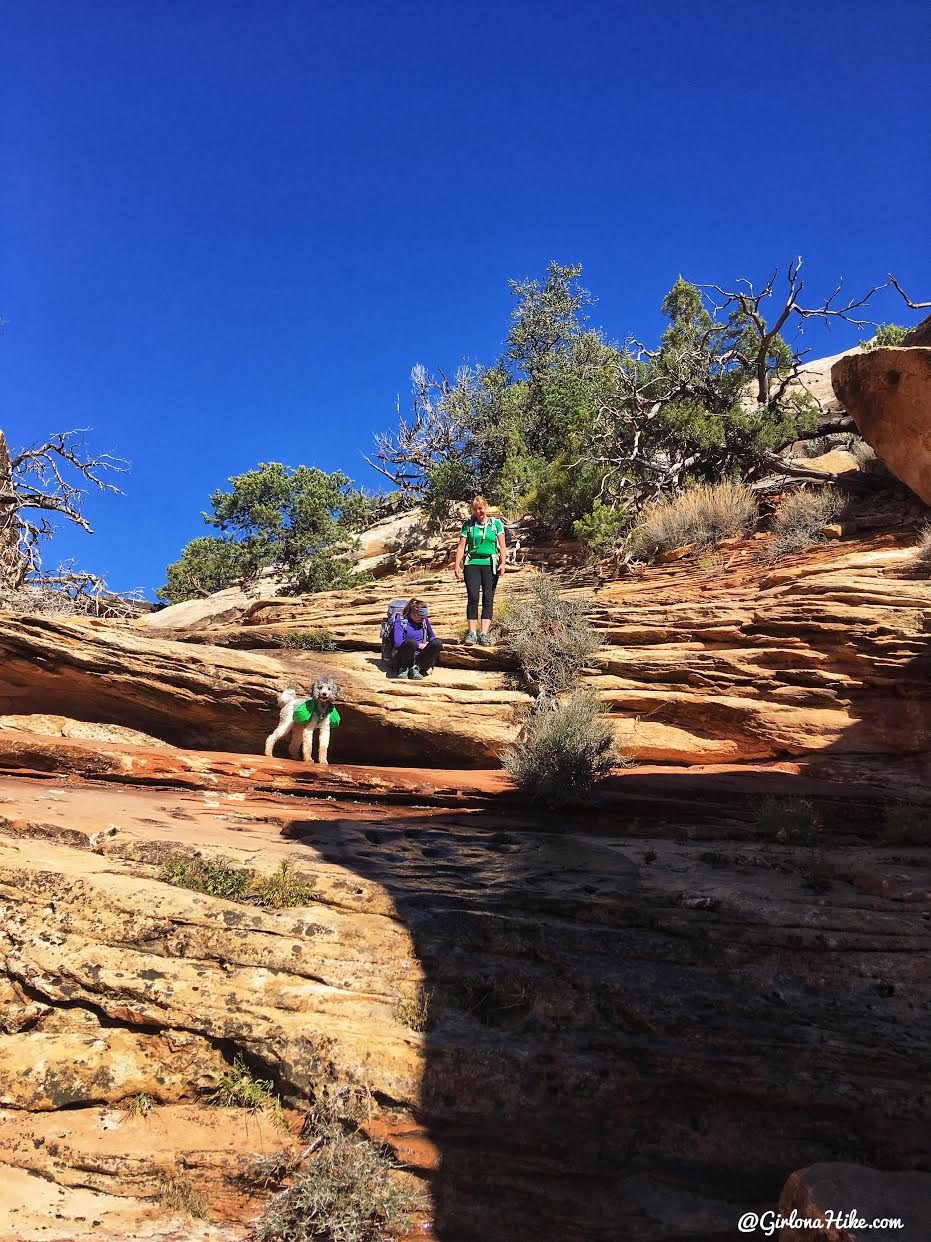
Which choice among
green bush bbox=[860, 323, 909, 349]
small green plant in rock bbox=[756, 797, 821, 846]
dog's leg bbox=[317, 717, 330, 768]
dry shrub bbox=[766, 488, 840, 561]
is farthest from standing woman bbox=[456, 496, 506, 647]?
green bush bbox=[860, 323, 909, 349]

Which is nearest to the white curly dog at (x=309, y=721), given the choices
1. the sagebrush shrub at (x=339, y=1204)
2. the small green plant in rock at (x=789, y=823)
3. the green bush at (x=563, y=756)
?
the green bush at (x=563, y=756)

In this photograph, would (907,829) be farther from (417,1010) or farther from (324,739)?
(324,739)

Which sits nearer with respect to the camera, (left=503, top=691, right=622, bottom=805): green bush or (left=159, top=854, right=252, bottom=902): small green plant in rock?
(left=159, top=854, right=252, bottom=902): small green plant in rock

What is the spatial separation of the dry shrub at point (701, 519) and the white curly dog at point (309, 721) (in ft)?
24.2

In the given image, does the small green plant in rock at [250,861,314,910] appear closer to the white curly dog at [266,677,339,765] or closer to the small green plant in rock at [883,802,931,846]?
the white curly dog at [266,677,339,765]

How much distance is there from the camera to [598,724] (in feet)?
31.7

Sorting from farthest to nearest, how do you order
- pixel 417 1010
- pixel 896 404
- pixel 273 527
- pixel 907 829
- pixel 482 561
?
1. pixel 273 527
2. pixel 482 561
3. pixel 896 404
4. pixel 907 829
5. pixel 417 1010

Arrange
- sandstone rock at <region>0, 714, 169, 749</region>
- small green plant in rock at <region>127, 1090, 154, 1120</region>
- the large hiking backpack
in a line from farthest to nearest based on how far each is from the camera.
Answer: the large hiking backpack, sandstone rock at <region>0, 714, 169, 749</region>, small green plant in rock at <region>127, 1090, 154, 1120</region>

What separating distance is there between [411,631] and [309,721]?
204cm

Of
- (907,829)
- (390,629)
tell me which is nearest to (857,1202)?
(907,829)

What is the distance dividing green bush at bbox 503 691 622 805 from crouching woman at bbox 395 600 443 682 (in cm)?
214

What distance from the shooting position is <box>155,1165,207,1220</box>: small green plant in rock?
12.3 feet

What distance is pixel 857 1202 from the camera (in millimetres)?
3078

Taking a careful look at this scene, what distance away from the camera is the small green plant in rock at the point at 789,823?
741 centimetres
